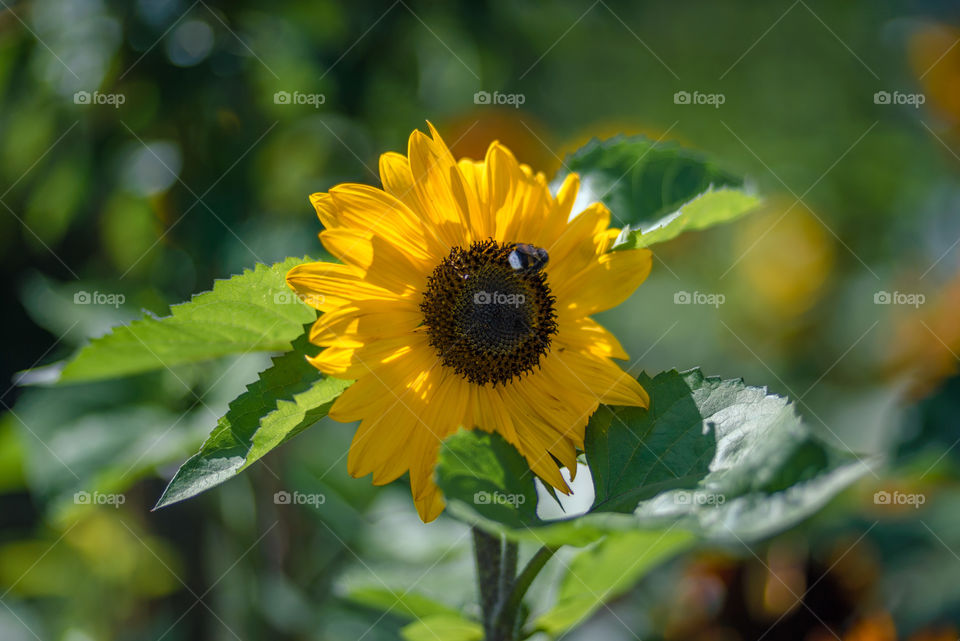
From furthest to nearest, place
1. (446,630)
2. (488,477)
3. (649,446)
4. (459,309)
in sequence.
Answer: (459,309) → (446,630) → (649,446) → (488,477)

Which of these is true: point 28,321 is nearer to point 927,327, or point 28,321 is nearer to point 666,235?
point 666,235

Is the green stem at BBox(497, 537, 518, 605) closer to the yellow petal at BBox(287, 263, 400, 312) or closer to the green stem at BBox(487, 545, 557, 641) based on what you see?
the green stem at BBox(487, 545, 557, 641)

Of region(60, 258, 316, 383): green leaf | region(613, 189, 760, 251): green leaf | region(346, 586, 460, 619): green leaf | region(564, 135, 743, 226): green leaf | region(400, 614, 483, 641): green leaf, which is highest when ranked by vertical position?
region(564, 135, 743, 226): green leaf

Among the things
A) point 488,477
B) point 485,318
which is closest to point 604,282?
point 485,318

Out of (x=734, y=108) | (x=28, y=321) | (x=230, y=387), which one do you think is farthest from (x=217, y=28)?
(x=734, y=108)

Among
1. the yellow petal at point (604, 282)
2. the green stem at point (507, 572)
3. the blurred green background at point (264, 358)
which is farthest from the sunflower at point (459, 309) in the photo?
the blurred green background at point (264, 358)

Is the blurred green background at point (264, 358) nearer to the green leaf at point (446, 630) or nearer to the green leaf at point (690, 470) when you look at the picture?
the green leaf at point (446, 630)

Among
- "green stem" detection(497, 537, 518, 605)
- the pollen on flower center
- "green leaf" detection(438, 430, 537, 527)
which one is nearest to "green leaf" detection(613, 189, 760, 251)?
→ the pollen on flower center

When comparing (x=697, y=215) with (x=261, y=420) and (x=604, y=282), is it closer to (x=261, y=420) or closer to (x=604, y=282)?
(x=604, y=282)

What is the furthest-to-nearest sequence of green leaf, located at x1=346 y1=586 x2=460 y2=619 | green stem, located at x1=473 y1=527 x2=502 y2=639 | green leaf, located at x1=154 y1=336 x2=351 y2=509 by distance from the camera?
green leaf, located at x1=346 y1=586 x2=460 y2=619 < green stem, located at x1=473 y1=527 x2=502 y2=639 < green leaf, located at x1=154 y1=336 x2=351 y2=509
